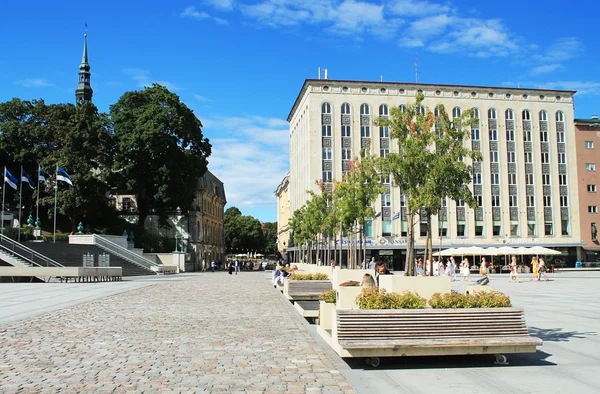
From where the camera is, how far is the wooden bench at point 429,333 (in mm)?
8586

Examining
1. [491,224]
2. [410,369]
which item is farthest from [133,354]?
[491,224]

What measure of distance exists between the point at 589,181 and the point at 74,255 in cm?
5895

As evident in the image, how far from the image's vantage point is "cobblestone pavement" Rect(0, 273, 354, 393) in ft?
25.3

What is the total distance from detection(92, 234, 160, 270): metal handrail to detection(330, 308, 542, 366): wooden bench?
4646 cm

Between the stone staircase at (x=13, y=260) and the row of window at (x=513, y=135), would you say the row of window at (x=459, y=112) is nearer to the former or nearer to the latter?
the row of window at (x=513, y=135)

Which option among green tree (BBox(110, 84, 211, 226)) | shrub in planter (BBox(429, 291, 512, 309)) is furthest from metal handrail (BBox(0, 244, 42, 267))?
shrub in planter (BBox(429, 291, 512, 309))

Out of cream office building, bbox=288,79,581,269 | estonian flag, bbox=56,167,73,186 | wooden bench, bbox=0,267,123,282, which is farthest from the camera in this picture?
cream office building, bbox=288,79,581,269

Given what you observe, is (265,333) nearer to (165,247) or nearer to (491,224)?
(165,247)

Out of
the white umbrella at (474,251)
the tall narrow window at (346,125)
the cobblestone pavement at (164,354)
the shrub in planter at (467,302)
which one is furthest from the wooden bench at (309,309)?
the tall narrow window at (346,125)

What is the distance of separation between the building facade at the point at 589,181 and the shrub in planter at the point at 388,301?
70.9m

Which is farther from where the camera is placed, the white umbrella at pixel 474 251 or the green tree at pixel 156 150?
the green tree at pixel 156 150

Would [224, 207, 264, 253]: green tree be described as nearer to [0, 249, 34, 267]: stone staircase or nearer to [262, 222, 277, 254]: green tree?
[262, 222, 277, 254]: green tree

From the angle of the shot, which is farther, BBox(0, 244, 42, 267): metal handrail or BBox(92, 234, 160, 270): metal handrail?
BBox(92, 234, 160, 270): metal handrail

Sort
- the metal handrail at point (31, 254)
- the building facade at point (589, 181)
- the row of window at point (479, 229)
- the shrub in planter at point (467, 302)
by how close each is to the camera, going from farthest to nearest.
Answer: the building facade at point (589, 181), the row of window at point (479, 229), the metal handrail at point (31, 254), the shrub in planter at point (467, 302)
